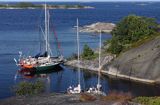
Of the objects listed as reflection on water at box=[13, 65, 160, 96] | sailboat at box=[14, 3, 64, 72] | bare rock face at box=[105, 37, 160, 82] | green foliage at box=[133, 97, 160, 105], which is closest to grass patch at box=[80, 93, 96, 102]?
green foliage at box=[133, 97, 160, 105]

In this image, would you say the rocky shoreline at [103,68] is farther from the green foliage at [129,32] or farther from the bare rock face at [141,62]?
the green foliage at [129,32]

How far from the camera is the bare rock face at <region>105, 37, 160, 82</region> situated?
55.8 m

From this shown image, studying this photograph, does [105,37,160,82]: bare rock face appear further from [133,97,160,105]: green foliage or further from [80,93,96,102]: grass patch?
[80,93,96,102]: grass patch

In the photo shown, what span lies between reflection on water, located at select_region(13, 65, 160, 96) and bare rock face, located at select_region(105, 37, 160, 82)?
1647 millimetres

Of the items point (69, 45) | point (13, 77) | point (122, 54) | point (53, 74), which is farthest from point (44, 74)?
point (69, 45)

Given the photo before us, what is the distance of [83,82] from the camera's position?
57094 millimetres

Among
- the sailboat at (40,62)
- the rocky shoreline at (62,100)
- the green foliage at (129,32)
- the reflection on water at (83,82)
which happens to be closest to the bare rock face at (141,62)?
the reflection on water at (83,82)

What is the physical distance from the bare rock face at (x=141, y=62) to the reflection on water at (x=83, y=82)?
1647mm

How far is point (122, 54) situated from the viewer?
61594 millimetres

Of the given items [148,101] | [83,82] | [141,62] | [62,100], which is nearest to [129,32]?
[141,62]

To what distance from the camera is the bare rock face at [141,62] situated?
55.8 meters

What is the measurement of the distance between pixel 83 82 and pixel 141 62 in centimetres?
723

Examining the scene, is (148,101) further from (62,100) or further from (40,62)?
(40,62)

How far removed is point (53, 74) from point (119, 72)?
33.6 ft
